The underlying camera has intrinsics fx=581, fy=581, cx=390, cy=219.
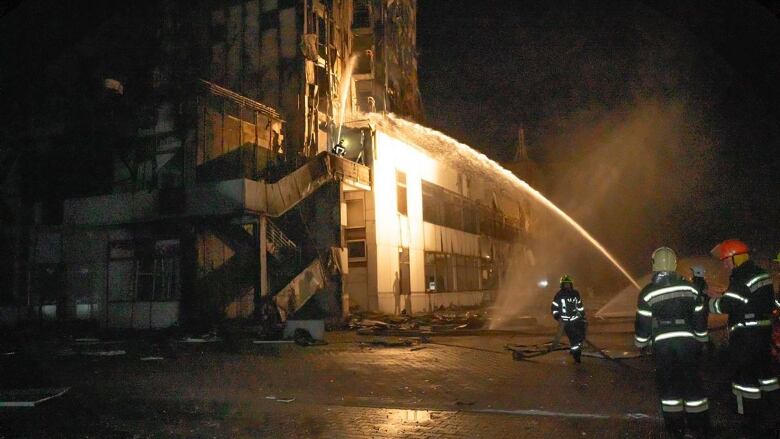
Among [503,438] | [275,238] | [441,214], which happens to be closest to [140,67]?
[275,238]

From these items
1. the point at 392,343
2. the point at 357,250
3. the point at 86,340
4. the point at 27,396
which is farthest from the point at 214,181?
the point at 27,396

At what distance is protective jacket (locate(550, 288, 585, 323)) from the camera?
36.7 feet

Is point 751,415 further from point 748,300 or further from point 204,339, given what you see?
point 204,339

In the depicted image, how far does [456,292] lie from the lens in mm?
34031

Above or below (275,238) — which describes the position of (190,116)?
above

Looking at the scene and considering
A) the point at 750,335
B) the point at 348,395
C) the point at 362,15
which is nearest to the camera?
the point at 750,335

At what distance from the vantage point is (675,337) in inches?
211

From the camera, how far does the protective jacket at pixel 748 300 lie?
21.4 ft

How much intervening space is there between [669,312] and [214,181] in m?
17.2

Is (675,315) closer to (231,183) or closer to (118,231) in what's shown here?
(231,183)

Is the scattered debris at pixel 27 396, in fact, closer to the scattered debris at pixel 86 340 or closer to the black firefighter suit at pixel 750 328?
the black firefighter suit at pixel 750 328

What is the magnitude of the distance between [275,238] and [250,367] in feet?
36.6

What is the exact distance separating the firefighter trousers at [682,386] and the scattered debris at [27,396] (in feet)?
26.2

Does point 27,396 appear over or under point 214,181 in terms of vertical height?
under
